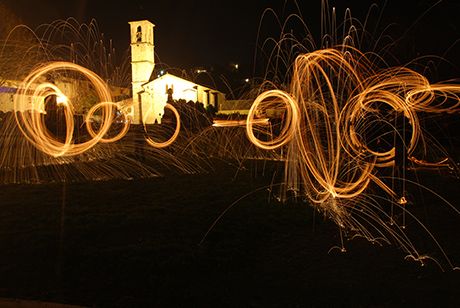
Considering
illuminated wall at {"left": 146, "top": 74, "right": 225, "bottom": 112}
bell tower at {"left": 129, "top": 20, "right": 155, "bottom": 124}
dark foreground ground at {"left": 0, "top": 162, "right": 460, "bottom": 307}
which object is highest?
bell tower at {"left": 129, "top": 20, "right": 155, "bottom": 124}

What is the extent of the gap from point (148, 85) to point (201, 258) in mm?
50320

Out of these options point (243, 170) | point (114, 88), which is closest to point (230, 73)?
point (114, 88)

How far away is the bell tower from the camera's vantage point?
2188 inches

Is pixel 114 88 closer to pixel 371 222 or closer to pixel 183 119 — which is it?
pixel 183 119

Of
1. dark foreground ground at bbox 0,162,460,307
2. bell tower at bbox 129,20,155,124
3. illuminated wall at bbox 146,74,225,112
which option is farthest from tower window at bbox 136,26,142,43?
dark foreground ground at bbox 0,162,460,307

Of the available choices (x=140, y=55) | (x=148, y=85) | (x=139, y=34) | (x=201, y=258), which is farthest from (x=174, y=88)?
(x=201, y=258)

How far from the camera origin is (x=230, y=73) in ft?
268

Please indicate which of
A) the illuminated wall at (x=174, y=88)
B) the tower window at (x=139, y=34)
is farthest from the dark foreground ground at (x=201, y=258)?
the tower window at (x=139, y=34)

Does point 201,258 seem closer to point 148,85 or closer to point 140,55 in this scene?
point 148,85

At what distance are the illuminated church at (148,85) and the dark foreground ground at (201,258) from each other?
43589 millimetres

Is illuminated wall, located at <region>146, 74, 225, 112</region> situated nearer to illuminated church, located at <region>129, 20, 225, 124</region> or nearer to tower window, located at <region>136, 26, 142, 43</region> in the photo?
illuminated church, located at <region>129, 20, 225, 124</region>

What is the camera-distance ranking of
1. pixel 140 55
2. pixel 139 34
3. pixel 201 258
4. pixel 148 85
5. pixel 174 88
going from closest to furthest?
pixel 201 258 → pixel 174 88 → pixel 148 85 → pixel 139 34 → pixel 140 55

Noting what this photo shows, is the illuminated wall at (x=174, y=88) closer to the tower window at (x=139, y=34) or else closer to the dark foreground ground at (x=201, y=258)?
the tower window at (x=139, y=34)

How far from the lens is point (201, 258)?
19.2 ft
